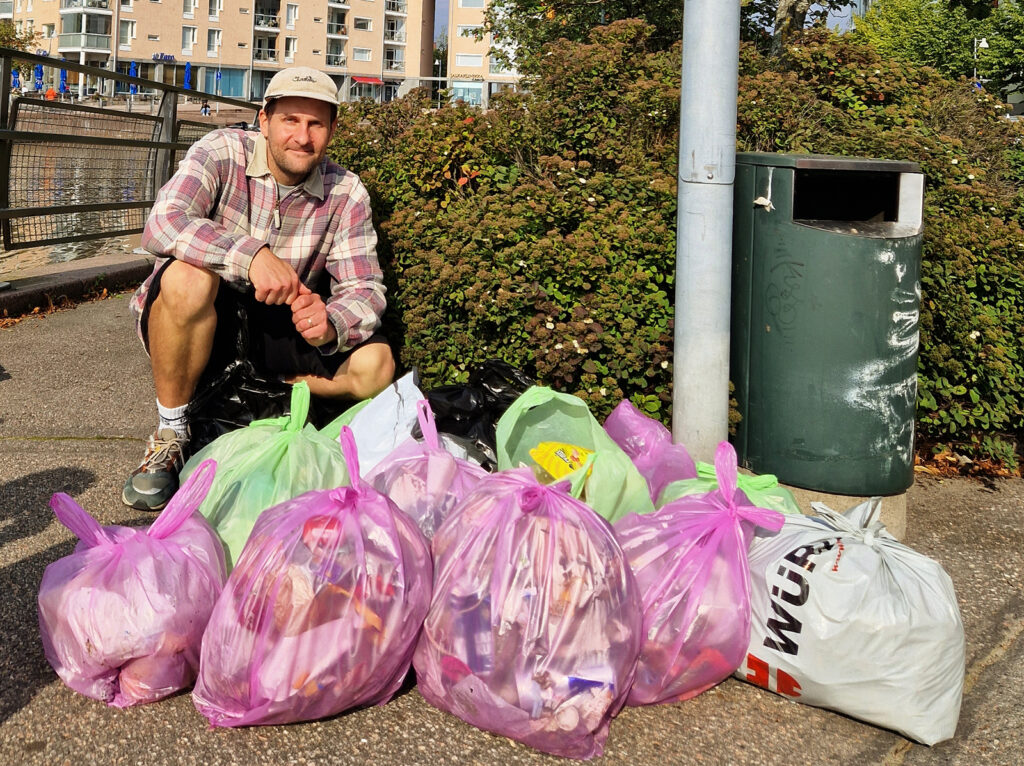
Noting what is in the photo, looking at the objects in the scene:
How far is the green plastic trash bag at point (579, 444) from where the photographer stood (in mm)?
2559

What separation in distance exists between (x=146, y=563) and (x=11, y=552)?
35.2 inches

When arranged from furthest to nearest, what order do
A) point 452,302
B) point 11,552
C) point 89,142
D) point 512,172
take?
point 89,142 < point 512,172 < point 452,302 < point 11,552

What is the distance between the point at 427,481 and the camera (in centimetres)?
248

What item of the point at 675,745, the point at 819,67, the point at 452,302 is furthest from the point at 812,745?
the point at 819,67

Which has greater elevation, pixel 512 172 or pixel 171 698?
pixel 512 172

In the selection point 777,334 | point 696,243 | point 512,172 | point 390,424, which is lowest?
point 390,424

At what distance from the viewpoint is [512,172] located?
4004 mm

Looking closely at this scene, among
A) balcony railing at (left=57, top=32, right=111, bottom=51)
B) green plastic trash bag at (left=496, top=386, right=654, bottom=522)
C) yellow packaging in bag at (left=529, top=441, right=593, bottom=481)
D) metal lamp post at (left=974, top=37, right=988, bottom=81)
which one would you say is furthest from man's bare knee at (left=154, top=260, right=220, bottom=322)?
balcony railing at (left=57, top=32, right=111, bottom=51)

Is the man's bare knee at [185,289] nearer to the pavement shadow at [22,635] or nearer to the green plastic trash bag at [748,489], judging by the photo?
the pavement shadow at [22,635]

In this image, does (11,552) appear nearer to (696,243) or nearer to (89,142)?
(696,243)

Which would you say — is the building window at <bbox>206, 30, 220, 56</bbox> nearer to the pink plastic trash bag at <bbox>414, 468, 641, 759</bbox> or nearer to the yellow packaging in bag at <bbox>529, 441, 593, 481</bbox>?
the yellow packaging in bag at <bbox>529, 441, 593, 481</bbox>

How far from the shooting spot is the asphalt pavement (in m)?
1.98

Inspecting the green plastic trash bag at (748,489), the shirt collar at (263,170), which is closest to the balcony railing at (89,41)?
the shirt collar at (263,170)

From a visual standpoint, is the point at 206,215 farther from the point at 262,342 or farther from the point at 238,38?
the point at 238,38
